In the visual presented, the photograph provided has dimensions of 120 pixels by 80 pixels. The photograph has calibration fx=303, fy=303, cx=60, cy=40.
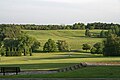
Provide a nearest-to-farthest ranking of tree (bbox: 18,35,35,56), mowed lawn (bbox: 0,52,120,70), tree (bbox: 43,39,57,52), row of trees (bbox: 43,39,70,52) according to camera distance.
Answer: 1. mowed lawn (bbox: 0,52,120,70)
2. tree (bbox: 18,35,35,56)
3. row of trees (bbox: 43,39,70,52)
4. tree (bbox: 43,39,57,52)

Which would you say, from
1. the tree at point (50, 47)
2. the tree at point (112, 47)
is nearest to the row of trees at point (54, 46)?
the tree at point (50, 47)

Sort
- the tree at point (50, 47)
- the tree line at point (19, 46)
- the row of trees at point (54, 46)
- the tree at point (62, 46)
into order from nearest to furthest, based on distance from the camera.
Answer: the tree line at point (19, 46)
the row of trees at point (54, 46)
the tree at point (50, 47)
the tree at point (62, 46)

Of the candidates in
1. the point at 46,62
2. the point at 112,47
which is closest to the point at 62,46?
the point at 112,47

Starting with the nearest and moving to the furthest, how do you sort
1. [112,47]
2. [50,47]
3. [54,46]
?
[112,47]
[50,47]
[54,46]

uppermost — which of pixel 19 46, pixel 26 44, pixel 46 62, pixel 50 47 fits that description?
pixel 26 44

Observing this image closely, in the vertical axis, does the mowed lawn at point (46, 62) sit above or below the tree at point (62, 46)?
below

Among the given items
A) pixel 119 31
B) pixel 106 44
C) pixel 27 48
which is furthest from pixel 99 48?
pixel 119 31

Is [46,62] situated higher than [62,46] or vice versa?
[62,46]

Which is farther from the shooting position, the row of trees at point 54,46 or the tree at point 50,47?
the tree at point 50,47

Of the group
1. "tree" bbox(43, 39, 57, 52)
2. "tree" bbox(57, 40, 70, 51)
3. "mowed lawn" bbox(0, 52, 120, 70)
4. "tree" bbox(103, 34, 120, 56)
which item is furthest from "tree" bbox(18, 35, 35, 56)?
"mowed lawn" bbox(0, 52, 120, 70)

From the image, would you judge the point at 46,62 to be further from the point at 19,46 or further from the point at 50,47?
the point at 50,47

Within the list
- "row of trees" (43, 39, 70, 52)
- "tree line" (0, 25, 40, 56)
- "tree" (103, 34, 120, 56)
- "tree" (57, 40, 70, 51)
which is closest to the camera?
"tree" (103, 34, 120, 56)

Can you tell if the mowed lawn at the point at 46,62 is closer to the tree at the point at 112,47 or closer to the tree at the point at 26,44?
the tree at the point at 112,47

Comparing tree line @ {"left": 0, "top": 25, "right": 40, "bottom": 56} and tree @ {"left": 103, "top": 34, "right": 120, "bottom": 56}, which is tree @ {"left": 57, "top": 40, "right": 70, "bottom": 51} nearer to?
tree line @ {"left": 0, "top": 25, "right": 40, "bottom": 56}
